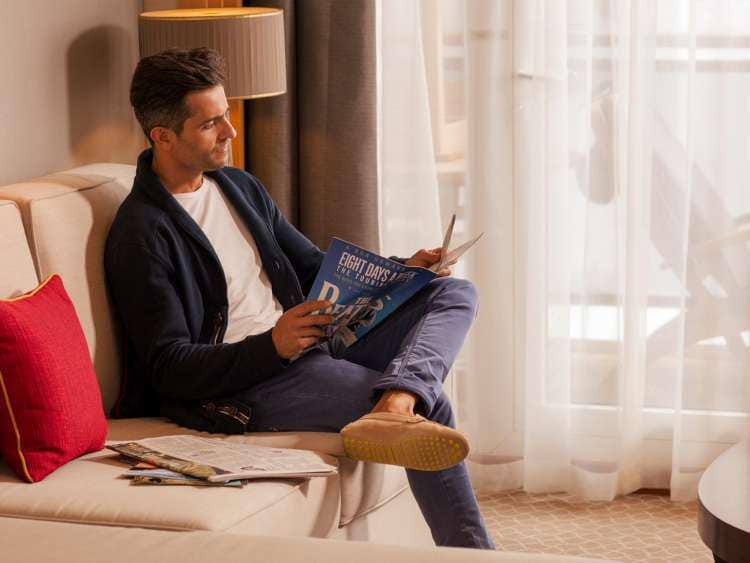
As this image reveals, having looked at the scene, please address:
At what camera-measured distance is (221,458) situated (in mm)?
2316

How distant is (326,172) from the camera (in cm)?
351

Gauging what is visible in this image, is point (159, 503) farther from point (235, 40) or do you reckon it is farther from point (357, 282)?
point (235, 40)

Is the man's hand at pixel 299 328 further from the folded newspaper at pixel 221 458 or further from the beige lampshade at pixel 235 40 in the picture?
the beige lampshade at pixel 235 40

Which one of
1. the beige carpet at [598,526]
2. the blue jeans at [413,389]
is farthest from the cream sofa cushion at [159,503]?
the beige carpet at [598,526]

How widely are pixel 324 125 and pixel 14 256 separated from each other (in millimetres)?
1290

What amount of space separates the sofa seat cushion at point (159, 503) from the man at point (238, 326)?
19cm

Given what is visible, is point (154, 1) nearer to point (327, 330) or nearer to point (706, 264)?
point (327, 330)

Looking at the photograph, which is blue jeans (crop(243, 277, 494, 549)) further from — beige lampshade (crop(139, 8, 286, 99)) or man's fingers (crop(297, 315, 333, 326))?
beige lampshade (crop(139, 8, 286, 99))

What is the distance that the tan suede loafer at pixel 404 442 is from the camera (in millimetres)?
2289

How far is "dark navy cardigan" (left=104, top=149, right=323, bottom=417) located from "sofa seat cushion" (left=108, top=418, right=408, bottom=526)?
0.08 meters

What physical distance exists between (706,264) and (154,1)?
1.83 meters

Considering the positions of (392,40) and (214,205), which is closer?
(214,205)

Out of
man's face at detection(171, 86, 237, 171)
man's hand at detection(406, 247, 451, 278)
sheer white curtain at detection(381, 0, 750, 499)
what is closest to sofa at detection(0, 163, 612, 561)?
man's face at detection(171, 86, 237, 171)

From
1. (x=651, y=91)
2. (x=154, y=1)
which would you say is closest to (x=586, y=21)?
(x=651, y=91)
